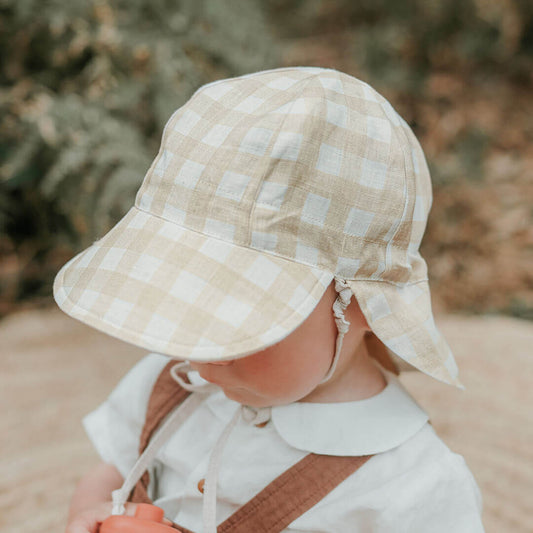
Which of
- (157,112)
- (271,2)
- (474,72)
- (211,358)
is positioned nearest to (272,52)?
(157,112)

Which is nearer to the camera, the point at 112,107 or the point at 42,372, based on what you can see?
the point at 42,372

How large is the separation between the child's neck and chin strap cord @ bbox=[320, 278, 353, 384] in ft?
0.28

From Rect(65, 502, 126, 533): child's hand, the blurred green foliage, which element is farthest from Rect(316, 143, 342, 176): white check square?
the blurred green foliage

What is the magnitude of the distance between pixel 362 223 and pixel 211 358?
0.83 ft

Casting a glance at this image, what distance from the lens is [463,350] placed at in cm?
208

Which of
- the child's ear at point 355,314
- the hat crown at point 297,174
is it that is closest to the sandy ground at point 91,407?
the child's ear at point 355,314

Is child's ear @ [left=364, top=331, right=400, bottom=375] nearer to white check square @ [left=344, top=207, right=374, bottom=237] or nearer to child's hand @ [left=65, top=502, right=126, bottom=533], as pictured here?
white check square @ [left=344, top=207, right=374, bottom=237]

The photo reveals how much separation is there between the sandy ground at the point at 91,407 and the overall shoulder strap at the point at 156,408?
48 cm

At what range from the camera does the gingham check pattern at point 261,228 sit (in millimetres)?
712

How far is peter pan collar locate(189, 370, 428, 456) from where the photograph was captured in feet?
2.88

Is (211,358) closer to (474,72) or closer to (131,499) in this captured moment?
(131,499)

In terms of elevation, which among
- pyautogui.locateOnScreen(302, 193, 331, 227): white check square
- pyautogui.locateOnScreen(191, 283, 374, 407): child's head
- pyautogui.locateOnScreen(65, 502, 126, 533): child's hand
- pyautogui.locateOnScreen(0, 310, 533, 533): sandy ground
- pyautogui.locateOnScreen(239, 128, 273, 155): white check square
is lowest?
pyautogui.locateOnScreen(0, 310, 533, 533): sandy ground

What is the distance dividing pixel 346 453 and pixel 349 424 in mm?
45

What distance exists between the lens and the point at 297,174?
29.0 inches
